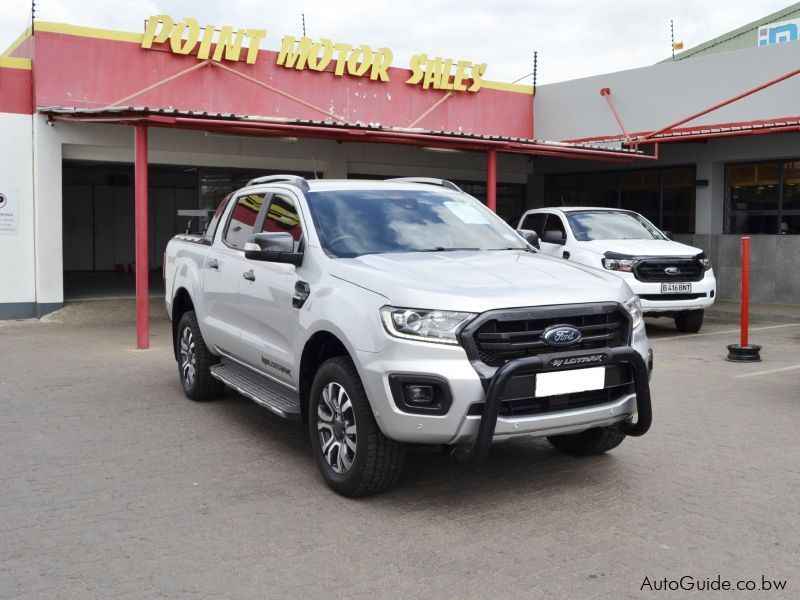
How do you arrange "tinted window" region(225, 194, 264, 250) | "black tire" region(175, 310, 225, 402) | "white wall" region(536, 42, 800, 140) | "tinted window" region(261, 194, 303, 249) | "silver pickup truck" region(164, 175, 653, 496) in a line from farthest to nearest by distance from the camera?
"white wall" region(536, 42, 800, 140)
"black tire" region(175, 310, 225, 402)
"tinted window" region(225, 194, 264, 250)
"tinted window" region(261, 194, 303, 249)
"silver pickup truck" region(164, 175, 653, 496)

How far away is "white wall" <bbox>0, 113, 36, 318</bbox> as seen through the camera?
540 inches

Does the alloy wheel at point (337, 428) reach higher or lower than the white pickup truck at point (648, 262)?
lower

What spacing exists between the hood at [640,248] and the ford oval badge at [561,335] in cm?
774

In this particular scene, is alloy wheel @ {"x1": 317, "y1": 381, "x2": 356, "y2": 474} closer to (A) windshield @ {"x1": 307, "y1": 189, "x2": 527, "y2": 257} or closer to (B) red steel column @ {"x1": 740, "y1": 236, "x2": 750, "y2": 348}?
(A) windshield @ {"x1": 307, "y1": 189, "x2": 527, "y2": 257}

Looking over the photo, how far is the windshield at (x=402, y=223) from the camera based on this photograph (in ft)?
18.3

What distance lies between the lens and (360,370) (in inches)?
182

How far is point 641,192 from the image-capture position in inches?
758

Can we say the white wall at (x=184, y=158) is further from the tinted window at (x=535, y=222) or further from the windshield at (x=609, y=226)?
the windshield at (x=609, y=226)

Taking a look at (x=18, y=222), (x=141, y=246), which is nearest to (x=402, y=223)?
(x=141, y=246)

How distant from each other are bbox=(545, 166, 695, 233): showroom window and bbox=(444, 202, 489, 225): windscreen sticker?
1290 cm

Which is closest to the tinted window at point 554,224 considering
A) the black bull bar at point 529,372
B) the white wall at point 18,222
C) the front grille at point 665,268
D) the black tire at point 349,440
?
the front grille at point 665,268

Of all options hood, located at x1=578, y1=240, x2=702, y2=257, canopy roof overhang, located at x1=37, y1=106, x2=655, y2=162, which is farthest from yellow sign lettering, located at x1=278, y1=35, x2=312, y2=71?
hood, located at x1=578, y1=240, x2=702, y2=257

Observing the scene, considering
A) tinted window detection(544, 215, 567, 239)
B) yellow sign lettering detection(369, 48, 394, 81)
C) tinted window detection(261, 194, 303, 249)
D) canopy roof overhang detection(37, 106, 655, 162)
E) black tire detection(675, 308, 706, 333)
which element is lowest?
black tire detection(675, 308, 706, 333)

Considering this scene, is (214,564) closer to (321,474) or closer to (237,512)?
(237,512)
